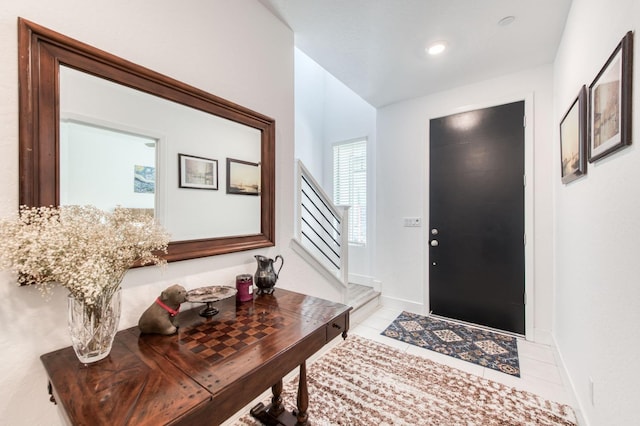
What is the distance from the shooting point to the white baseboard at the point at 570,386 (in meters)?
1.59

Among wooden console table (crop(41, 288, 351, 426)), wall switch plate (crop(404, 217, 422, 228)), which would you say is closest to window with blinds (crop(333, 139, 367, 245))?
wall switch plate (crop(404, 217, 422, 228))

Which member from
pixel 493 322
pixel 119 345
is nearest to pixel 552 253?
pixel 493 322

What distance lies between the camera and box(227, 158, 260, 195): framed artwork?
67.7 inches

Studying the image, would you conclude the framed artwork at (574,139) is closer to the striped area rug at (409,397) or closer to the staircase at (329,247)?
the striped area rug at (409,397)

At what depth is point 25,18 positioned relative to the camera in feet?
3.23

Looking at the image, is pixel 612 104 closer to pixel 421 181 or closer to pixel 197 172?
pixel 197 172

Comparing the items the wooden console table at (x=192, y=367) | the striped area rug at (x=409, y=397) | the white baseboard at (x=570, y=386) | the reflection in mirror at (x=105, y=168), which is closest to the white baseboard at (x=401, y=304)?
the striped area rug at (x=409, y=397)

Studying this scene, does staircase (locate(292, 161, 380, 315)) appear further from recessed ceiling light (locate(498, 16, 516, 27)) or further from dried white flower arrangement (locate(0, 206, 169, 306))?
recessed ceiling light (locate(498, 16, 516, 27))

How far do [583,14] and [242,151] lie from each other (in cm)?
221

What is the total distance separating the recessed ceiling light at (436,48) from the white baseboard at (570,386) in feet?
8.86

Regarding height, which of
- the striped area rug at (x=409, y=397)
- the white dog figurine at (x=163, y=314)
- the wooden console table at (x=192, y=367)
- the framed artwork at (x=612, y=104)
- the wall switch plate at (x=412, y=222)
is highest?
the framed artwork at (x=612, y=104)

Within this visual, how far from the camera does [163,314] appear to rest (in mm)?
1165

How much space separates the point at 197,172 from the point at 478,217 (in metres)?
2.84

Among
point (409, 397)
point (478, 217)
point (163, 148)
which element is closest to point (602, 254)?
point (409, 397)
